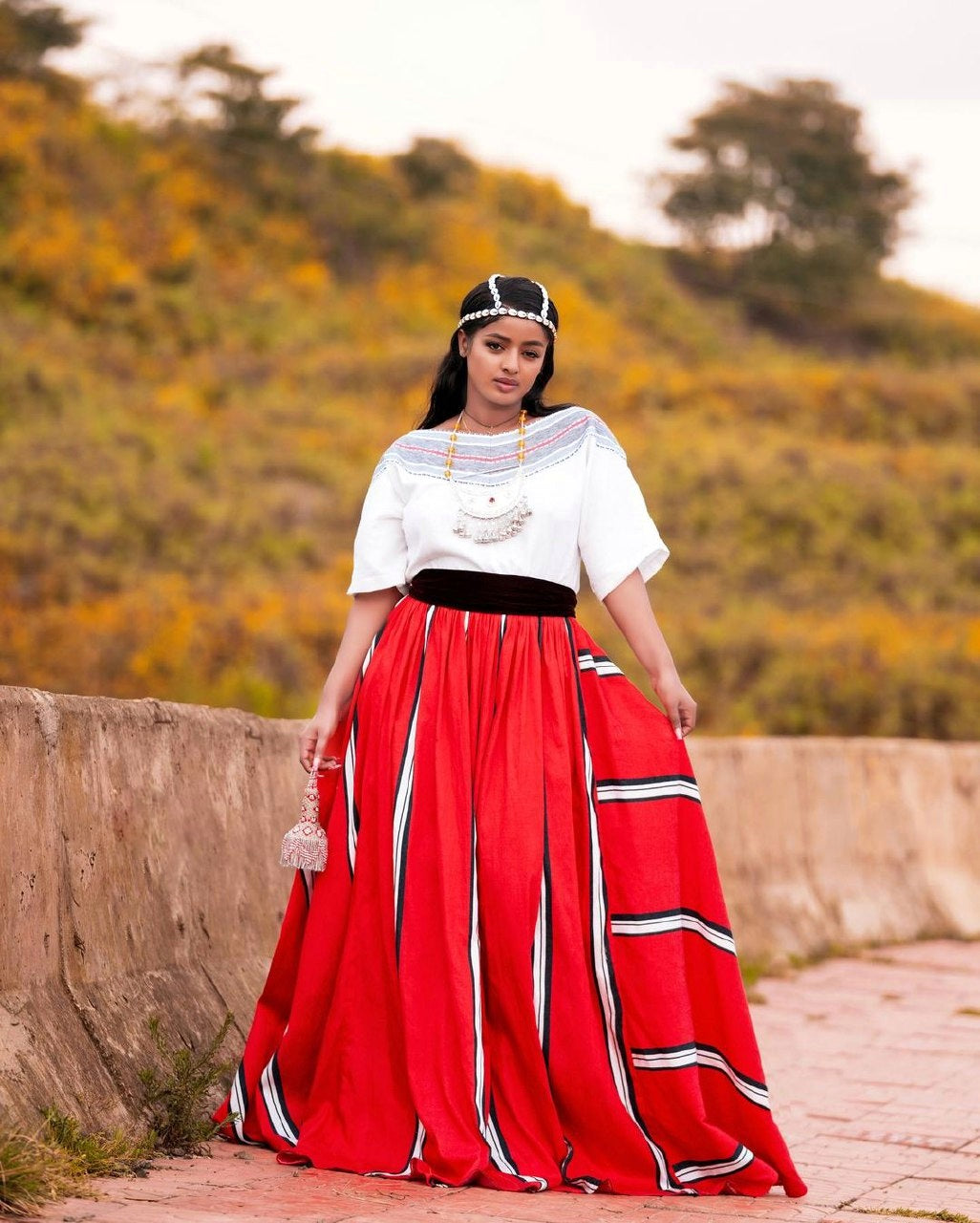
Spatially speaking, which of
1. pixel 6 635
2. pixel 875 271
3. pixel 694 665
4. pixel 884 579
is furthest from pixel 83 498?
pixel 875 271

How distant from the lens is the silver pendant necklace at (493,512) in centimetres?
328

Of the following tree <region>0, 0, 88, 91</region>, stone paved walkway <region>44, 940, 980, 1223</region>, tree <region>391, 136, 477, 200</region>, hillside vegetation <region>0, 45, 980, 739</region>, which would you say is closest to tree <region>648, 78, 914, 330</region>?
hillside vegetation <region>0, 45, 980, 739</region>

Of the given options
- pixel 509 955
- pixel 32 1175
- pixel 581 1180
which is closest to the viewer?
pixel 32 1175

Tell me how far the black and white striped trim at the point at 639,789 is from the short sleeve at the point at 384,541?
2.04ft

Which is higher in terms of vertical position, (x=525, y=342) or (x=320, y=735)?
(x=525, y=342)

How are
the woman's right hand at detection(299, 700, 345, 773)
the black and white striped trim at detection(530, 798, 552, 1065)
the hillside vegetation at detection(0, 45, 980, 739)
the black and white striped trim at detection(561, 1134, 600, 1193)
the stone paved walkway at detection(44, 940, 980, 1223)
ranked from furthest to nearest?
the hillside vegetation at detection(0, 45, 980, 739) < the woman's right hand at detection(299, 700, 345, 773) < the black and white striped trim at detection(530, 798, 552, 1065) < the black and white striped trim at detection(561, 1134, 600, 1193) < the stone paved walkway at detection(44, 940, 980, 1223)

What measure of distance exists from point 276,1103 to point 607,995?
27.4 inches

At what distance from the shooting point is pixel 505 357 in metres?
3.35

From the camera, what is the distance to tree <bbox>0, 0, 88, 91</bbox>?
31797 millimetres

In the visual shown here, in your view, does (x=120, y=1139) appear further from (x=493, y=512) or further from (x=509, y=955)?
(x=493, y=512)

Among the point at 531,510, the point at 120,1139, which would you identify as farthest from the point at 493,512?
the point at 120,1139

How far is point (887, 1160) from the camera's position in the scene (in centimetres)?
338

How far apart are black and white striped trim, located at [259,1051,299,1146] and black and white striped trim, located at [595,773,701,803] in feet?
2.78

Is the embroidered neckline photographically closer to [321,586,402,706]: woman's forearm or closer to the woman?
the woman
